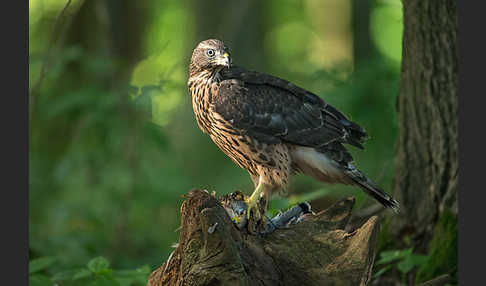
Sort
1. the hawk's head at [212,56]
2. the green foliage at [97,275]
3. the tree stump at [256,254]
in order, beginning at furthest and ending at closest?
the hawk's head at [212,56] → the green foliage at [97,275] → the tree stump at [256,254]

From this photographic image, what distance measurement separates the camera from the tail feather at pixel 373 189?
4855 millimetres

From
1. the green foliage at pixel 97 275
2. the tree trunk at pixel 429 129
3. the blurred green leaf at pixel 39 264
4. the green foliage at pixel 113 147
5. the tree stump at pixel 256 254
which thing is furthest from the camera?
the green foliage at pixel 113 147

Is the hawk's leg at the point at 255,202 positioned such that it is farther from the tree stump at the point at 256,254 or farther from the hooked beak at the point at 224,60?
the hooked beak at the point at 224,60

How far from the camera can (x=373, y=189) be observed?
494 centimetres

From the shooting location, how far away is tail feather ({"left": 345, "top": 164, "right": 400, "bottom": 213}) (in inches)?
191

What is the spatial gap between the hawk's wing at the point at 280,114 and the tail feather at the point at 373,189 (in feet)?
0.54

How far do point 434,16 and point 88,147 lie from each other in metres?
4.56

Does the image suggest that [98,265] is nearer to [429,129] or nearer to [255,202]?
[255,202]

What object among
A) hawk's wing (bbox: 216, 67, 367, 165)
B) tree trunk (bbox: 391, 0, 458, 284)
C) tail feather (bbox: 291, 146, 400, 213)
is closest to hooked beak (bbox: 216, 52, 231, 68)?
hawk's wing (bbox: 216, 67, 367, 165)

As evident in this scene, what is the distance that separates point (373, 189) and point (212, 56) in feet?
5.82

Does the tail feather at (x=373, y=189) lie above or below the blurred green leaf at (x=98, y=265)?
above

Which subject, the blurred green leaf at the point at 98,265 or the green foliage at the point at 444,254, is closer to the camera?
the blurred green leaf at the point at 98,265

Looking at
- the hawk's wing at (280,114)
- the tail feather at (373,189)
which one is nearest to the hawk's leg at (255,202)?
the hawk's wing at (280,114)

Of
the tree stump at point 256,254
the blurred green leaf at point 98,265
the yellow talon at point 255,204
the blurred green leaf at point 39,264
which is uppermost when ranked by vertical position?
the yellow talon at point 255,204
